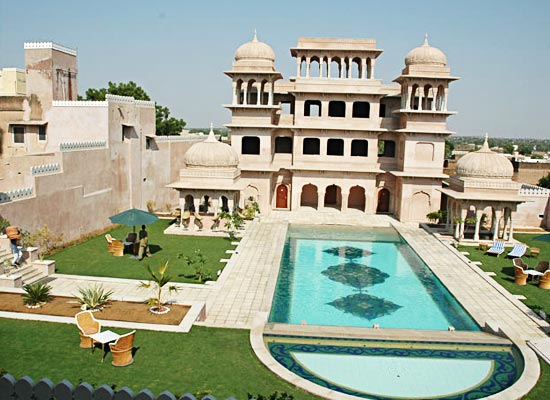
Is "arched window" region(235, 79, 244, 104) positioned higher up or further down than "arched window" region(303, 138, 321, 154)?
higher up

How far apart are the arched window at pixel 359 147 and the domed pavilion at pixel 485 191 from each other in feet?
26.2

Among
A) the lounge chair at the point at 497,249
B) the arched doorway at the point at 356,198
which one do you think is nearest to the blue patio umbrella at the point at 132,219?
the lounge chair at the point at 497,249

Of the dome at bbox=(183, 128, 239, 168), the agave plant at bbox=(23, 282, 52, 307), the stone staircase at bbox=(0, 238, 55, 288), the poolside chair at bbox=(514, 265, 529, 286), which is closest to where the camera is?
the agave plant at bbox=(23, 282, 52, 307)

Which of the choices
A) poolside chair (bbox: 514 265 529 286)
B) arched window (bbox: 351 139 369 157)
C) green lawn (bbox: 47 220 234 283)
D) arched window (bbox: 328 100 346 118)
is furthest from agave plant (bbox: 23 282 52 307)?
arched window (bbox: 328 100 346 118)

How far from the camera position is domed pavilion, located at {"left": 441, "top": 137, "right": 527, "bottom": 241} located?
2406cm

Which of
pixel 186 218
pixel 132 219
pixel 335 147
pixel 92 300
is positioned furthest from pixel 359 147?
pixel 92 300

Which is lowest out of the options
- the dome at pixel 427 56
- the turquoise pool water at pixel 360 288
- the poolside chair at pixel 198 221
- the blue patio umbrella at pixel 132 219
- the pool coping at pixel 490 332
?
the turquoise pool water at pixel 360 288

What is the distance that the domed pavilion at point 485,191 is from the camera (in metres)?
24.1

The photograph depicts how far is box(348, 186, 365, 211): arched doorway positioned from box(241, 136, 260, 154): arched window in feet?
24.4

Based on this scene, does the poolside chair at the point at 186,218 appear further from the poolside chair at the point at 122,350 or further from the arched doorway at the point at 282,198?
the poolside chair at the point at 122,350

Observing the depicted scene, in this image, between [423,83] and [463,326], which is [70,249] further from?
[423,83]

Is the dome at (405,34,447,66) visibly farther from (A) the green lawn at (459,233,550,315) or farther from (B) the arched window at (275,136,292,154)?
(A) the green lawn at (459,233,550,315)

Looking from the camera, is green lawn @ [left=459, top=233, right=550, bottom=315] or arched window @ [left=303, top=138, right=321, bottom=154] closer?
green lawn @ [left=459, top=233, right=550, bottom=315]

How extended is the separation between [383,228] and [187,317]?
1746 centimetres
